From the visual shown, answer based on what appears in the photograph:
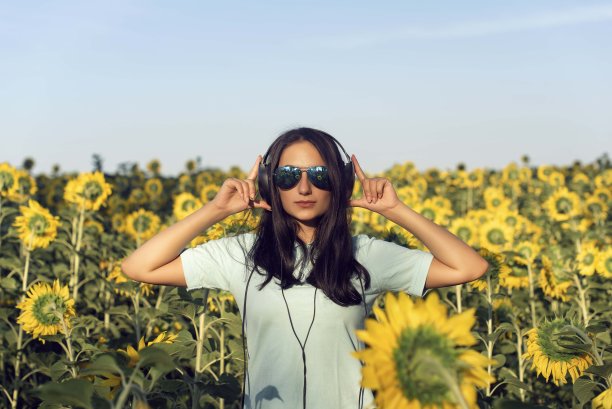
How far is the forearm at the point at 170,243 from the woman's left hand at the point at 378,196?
1.46 feet

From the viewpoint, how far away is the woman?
7.99 ft

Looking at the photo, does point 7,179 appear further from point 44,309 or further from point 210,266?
point 210,266

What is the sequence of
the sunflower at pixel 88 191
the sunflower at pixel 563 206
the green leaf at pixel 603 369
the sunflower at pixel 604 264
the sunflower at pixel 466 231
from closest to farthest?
the green leaf at pixel 603 369 < the sunflower at pixel 604 264 < the sunflower at pixel 88 191 < the sunflower at pixel 466 231 < the sunflower at pixel 563 206

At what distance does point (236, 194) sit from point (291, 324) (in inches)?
18.0

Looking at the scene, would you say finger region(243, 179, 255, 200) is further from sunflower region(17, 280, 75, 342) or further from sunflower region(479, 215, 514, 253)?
sunflower region(479, 215, 514, 253)

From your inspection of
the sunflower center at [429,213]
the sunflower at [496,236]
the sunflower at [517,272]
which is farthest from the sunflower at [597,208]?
the sunflower at [517,272]

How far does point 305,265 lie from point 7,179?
431cm

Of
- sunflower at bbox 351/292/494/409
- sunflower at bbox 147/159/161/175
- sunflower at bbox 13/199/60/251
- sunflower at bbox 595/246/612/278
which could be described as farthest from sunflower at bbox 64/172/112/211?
sunflower at bbox 147/159/161/175

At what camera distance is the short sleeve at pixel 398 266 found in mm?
2523

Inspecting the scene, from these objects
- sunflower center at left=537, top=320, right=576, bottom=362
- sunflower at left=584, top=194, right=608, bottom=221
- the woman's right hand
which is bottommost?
sunflower at left=584, top=194, right=608, bottom=221

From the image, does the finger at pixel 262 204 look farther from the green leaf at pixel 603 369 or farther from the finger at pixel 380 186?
the green leaf at pixel 603 369

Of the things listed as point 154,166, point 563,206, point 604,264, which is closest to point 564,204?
point 563,206

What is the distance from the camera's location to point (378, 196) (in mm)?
2596

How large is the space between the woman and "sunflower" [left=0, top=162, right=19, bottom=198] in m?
4.04
